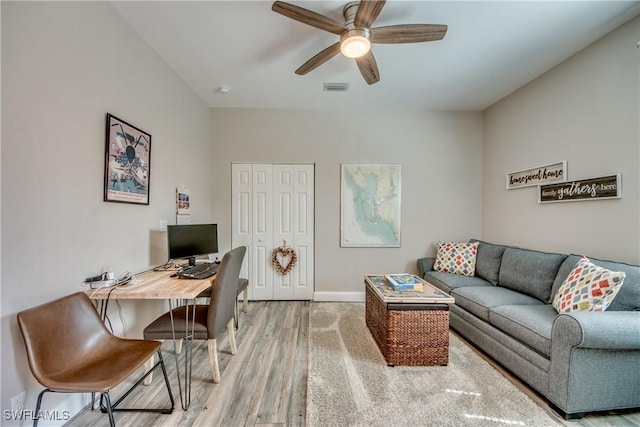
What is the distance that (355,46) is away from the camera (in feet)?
6.15

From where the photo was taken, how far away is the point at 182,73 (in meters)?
2.82

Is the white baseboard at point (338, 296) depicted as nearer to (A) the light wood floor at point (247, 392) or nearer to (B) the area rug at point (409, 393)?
(A) the light wood floor at point (247, 392)

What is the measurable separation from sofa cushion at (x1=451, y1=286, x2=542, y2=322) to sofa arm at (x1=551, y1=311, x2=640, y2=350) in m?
0.72

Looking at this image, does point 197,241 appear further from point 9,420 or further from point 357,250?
point 357,250

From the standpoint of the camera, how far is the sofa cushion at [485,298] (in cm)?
229

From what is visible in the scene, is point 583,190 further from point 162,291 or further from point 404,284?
point 162,291

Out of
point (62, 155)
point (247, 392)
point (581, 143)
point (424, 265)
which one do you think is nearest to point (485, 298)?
point (424, 265)

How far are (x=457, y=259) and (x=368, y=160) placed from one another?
1.81 m

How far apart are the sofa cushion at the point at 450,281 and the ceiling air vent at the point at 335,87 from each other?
258cm

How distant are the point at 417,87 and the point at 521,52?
100 centimetres

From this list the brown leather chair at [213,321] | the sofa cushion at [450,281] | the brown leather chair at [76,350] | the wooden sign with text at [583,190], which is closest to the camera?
the brown leather chair at [76,350]

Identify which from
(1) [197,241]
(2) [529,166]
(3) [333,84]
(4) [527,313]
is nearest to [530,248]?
(2) [529,166]

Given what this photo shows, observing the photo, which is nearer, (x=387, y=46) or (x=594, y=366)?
(x=594, y=366)

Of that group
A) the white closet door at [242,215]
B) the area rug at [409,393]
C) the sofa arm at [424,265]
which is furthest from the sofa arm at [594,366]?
the white closet door at [242,215]
